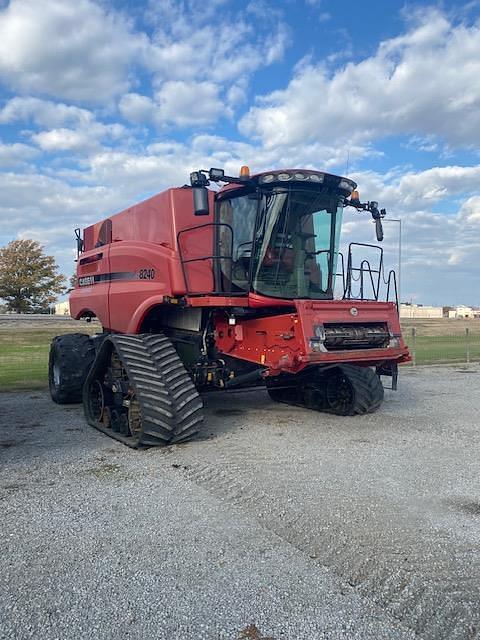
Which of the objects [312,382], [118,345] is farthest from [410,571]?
[312,382]

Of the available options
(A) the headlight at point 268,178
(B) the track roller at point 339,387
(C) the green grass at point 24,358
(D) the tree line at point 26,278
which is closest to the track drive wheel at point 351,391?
(B) the track roller at point 339,387

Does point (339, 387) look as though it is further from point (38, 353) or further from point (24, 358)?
point (38, 353)

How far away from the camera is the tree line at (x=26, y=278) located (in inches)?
1531

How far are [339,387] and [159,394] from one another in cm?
340

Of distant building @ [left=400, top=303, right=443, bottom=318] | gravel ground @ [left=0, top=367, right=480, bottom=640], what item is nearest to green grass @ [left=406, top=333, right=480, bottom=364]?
gravel ground @ [left=0, top=367, right=480, bottom=640]

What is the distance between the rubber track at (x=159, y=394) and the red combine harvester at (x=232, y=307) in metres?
0.01

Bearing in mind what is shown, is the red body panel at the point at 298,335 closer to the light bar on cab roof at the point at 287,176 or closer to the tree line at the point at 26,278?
the light bar on cab roof at the point at 287,176

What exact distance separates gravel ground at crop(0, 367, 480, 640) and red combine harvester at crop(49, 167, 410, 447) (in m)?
0.76

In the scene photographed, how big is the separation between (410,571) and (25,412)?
733 centimetres

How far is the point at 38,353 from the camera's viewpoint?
19.2 m

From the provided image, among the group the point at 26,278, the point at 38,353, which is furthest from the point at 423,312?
the point at 38,353

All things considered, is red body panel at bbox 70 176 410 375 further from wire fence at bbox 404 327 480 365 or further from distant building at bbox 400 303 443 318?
distant building at bbox 400 303 443 318

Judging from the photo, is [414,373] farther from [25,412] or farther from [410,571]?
[410,571]

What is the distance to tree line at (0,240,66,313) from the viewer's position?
3888 centimetres
